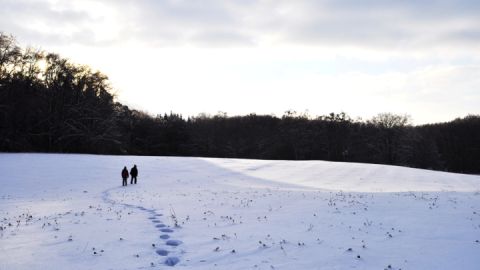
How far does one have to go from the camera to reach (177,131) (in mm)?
92312

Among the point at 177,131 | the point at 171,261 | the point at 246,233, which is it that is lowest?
the point at 171,261

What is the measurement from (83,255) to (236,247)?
13.0 feet

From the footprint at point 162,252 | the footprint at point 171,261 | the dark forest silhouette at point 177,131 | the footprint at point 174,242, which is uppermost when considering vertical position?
the dark forest silhouette at point 177,131

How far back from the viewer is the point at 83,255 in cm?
1077

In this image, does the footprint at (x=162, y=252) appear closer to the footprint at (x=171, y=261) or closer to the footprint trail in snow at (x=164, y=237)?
the footprint trail in snow at (x=164, y=237)

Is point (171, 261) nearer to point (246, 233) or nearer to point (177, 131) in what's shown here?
point (246, 233)

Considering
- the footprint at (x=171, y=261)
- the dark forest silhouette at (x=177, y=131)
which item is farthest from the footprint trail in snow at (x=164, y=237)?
the dark forest silhouette at (x=177, y=131)

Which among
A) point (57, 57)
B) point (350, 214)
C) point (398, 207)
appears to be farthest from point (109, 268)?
point (57, 57)

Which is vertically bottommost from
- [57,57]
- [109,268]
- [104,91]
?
[109,268]

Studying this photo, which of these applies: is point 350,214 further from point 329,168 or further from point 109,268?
point 329,168

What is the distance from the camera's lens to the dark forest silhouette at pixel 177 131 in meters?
60.4

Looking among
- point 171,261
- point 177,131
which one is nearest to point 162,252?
point 171,261

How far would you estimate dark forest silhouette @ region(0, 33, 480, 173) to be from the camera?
60438mm

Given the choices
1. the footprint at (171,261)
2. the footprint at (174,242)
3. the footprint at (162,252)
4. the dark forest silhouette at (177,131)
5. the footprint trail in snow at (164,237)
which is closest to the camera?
the footprint at (171,261)
